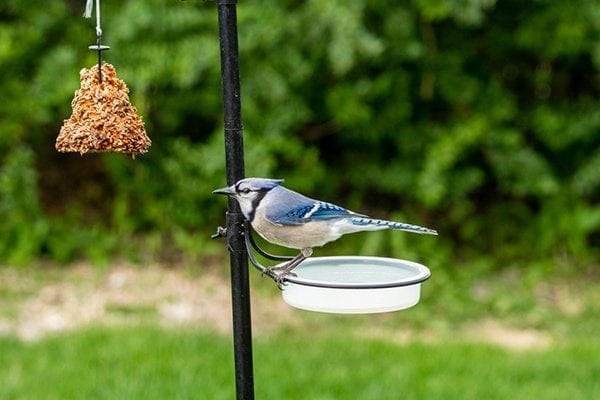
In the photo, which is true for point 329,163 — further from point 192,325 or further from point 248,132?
point 192,325

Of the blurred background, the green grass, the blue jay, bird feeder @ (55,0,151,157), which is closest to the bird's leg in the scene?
the blue jay

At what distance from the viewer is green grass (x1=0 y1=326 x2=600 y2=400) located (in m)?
4.36

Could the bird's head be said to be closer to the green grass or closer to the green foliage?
the green grass

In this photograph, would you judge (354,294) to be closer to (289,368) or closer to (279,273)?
(279,273)

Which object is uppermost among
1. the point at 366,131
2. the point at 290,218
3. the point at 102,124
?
the point at 102,124

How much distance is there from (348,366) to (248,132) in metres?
1.74

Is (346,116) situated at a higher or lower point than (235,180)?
lower

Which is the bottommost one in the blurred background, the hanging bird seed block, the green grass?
the green grass

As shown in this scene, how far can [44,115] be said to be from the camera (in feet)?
19.4

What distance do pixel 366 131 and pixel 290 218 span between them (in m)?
3.86

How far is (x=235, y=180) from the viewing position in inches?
96.8

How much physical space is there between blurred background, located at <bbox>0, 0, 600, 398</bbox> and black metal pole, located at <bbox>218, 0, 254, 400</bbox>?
3.01 meters

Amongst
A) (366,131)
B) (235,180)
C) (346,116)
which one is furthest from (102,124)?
(366,131)

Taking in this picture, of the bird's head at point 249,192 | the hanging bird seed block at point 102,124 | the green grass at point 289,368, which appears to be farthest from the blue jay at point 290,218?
the green grass at point 289,368
